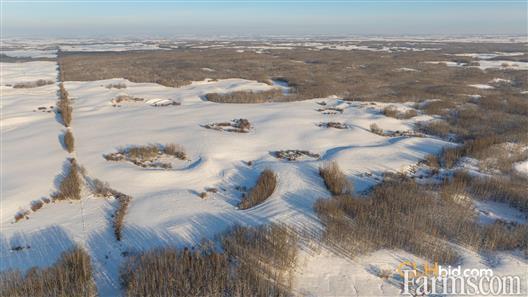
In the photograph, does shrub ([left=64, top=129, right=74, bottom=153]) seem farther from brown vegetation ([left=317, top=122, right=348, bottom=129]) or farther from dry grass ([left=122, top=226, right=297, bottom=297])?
brown vegetation ([left=317, top=122, right=348, bottom=129])

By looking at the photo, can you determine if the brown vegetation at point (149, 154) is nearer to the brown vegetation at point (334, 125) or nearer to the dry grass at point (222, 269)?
the dry grass at point (222, 269)

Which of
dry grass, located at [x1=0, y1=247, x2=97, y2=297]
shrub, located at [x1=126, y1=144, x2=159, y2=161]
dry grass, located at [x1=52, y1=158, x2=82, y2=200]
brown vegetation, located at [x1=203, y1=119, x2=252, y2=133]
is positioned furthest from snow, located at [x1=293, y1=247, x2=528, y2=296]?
brown vegetation, located at [x1=203, y1=119, x2=252, y2=133]

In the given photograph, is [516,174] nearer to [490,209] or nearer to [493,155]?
[493,155]

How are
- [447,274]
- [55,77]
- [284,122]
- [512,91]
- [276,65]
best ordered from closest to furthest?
[447,274] → [284,122] → [512,91] → [55,77] → [276,65]

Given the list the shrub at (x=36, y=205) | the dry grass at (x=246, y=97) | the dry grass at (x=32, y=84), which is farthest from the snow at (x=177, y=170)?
the dry grass at (x=32, y=84)

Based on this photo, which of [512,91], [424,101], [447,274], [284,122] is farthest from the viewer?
[512,91]

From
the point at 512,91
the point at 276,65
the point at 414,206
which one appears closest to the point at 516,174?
the point at 414,206

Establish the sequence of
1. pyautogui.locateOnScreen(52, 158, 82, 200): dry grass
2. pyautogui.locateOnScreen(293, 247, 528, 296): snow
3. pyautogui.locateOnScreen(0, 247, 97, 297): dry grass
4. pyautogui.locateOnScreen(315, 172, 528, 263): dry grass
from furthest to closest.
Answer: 1. pyautogui.locateOnScreen(52, 158, 82, 200): dry grass
2. pyautogui.locateOnScreen(315, 172, 528, 263): dry grass
3. pyautogui.locateOnScreen(293, 247, 528, 296): snow
4. pyautogui.locateOnScreen(0, 247, 97, 297): dry grass

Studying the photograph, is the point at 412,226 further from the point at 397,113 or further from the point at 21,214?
the point at 397,113
